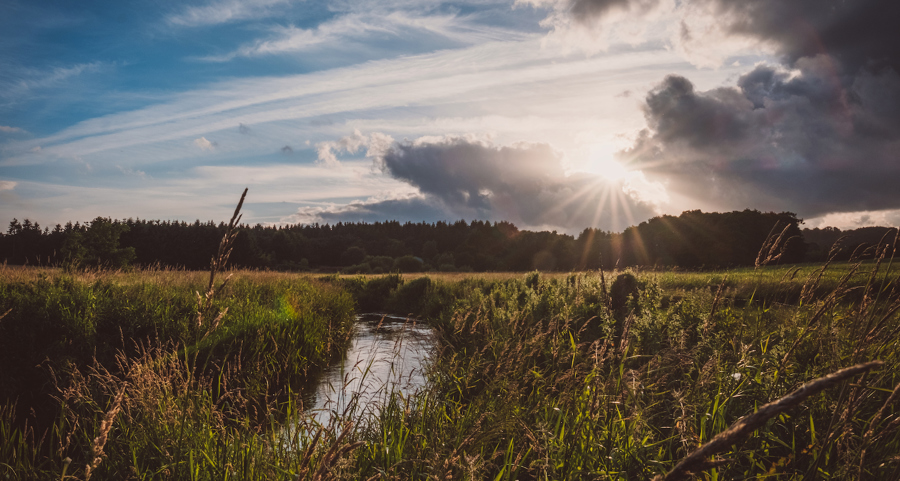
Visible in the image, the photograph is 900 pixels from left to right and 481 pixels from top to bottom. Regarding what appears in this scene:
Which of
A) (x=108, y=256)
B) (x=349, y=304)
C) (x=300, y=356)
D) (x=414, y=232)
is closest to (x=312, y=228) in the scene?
(x=414, y=232)

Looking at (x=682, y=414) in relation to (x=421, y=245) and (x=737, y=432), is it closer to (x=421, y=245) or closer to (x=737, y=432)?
(x=737, y=432)

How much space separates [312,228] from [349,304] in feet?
336

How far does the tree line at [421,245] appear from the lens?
31.8 meters

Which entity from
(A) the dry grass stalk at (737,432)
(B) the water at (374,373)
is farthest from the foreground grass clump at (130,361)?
(A) the dry grass stalk at (737,432)

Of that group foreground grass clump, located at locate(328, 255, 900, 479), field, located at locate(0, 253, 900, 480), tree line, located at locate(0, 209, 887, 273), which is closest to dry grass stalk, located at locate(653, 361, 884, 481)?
field, located at locate(0, 253, 900, 480)

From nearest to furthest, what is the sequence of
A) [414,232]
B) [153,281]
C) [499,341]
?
1. [499,341]
2. [153,281]
3. [414,232]

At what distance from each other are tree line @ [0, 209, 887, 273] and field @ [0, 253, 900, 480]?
11.5 meters

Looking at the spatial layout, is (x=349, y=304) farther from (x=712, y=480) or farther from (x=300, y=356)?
(x=712, y=480)

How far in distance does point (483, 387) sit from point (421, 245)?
3473 inches

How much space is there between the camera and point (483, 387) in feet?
19.6

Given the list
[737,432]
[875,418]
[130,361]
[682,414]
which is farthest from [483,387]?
[130,361]

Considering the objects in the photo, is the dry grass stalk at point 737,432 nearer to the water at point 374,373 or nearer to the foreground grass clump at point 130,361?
the foreground grass clump at point 130,361

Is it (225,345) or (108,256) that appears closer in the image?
(225,345)

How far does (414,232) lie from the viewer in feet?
338
